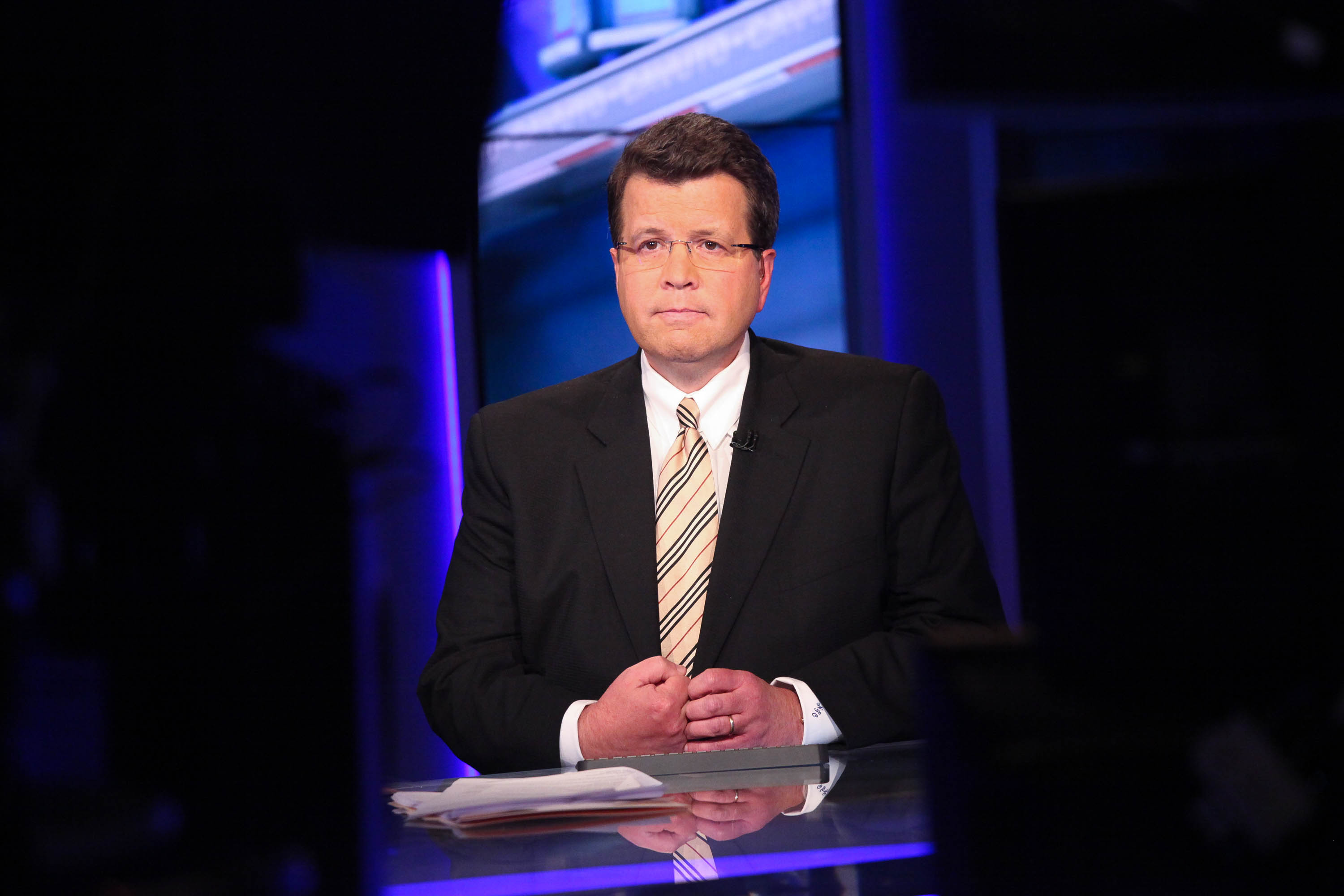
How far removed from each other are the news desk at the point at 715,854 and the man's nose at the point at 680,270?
1020mm

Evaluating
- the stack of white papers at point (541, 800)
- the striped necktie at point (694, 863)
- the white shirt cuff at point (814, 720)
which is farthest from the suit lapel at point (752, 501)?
the striped necktie at point (694, 863)

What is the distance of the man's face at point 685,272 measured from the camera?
6.12ft

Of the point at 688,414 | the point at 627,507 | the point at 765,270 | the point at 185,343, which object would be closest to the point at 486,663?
the point at 627,507

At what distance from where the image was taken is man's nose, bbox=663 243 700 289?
6.09 ft

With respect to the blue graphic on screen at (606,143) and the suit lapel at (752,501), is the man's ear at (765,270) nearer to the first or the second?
the suit lapel at (752,501)

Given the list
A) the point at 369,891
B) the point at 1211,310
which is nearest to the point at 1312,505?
the point at 1211,310

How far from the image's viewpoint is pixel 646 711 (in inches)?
56.2

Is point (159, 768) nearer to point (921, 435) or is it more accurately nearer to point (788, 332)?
point (788, 332)

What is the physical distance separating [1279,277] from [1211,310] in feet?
0.75

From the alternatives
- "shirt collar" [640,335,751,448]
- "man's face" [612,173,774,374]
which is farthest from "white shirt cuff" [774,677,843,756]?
"man's face" [612,173,774,374]

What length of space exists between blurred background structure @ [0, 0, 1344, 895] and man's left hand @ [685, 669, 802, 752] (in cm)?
159

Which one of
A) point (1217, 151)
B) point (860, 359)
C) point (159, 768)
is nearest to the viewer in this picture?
point (860, 359)

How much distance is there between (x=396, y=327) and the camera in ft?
11.3

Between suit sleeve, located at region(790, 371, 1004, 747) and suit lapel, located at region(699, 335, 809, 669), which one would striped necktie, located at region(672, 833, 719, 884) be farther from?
suit lapel, located at region(699, 335, 809, 669)
